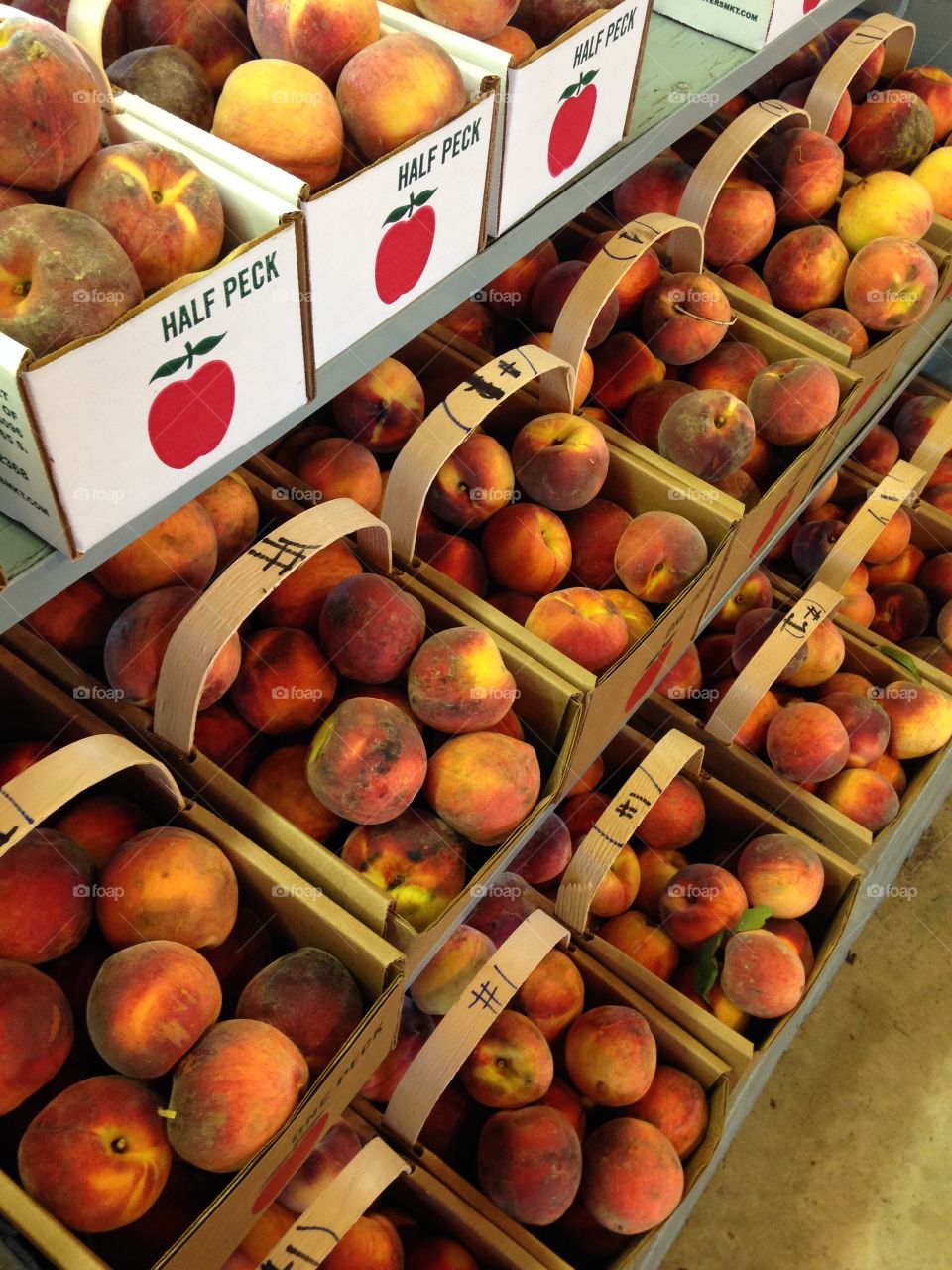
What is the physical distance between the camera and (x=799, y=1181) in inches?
83.9

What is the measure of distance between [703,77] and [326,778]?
1127 millimetres

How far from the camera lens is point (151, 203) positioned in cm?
88

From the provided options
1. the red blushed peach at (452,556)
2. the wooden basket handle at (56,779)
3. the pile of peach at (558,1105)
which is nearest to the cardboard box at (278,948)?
the wooden basket handle at (56,779)

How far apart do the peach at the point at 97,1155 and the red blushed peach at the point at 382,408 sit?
98cm

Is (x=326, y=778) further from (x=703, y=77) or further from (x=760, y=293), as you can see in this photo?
(x=760, y=293)

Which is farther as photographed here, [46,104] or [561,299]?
[561,299]

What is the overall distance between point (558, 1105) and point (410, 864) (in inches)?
20.3

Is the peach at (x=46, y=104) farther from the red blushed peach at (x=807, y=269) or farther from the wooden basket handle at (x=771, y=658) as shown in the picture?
the red blushed peach at (x=807, y=269)

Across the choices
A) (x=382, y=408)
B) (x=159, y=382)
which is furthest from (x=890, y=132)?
(x=159, y=382)

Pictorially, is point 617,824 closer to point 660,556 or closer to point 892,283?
A: point 660,556

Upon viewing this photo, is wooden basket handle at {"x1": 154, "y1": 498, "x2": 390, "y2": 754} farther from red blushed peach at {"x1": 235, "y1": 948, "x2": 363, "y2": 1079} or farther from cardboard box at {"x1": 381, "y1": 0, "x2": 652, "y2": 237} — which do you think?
cardboard box at {"x1": 381, "y1": 0, "x2": 652, "y2": 237}

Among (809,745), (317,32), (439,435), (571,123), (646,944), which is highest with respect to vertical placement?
(317,32)

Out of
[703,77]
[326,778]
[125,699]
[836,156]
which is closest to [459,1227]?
[326,778]

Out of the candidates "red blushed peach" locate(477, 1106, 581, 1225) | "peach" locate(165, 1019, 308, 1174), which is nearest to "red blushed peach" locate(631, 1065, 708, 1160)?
"red blushed peach" locate(477, 1106, 581, 1225)
